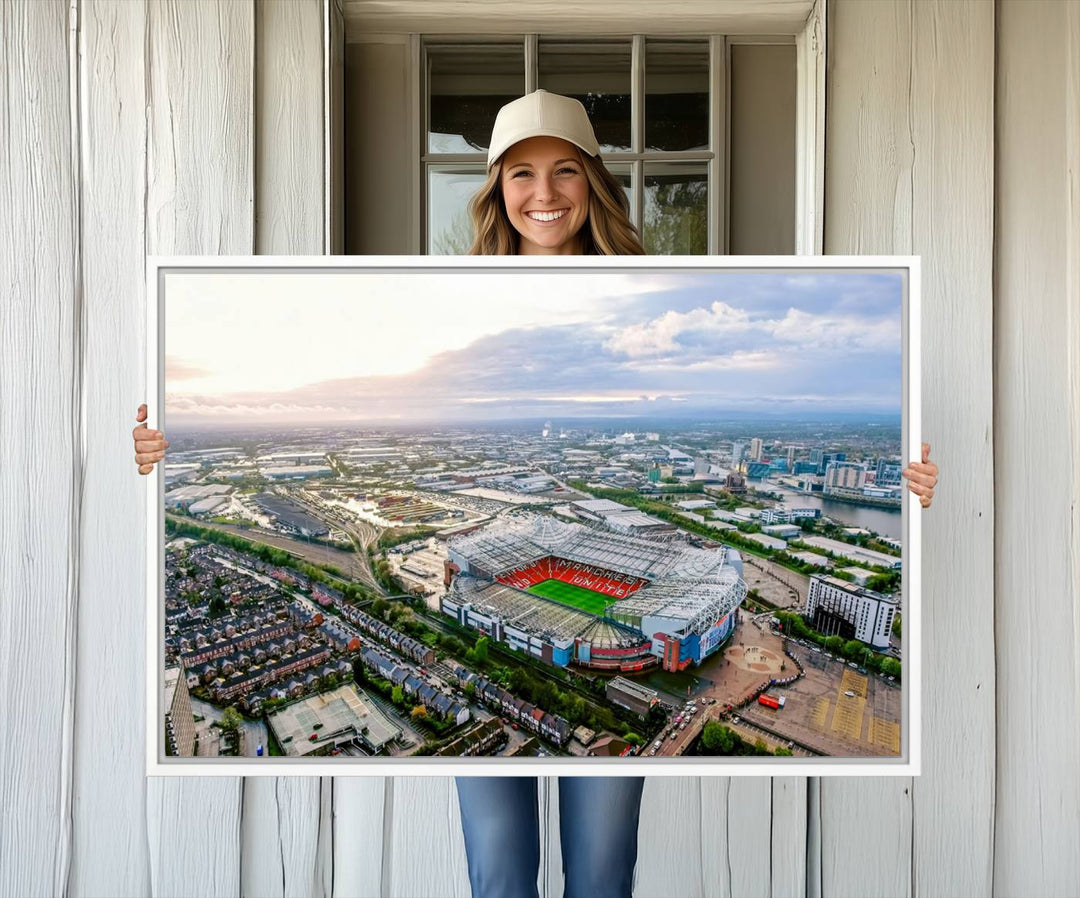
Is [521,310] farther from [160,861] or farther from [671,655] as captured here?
[160,861]

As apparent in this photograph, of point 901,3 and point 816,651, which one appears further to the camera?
point 901,3

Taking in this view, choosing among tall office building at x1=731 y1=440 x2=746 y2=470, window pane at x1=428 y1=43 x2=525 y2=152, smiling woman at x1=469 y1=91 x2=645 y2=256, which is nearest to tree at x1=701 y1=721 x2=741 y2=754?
tall office building at x1=731 y1=440 x2=746 y2=470

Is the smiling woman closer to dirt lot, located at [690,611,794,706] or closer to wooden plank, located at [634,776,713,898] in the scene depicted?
dirt lot, located at [690,611,794,706]

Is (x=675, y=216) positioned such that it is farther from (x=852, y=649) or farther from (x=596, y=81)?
(x=852, y=649)

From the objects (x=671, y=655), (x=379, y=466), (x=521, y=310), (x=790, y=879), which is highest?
(x=521, y=310)

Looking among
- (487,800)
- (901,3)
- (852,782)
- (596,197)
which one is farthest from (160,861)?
(901,3)

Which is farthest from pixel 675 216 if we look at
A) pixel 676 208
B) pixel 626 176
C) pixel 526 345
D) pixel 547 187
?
pixel 526 345
